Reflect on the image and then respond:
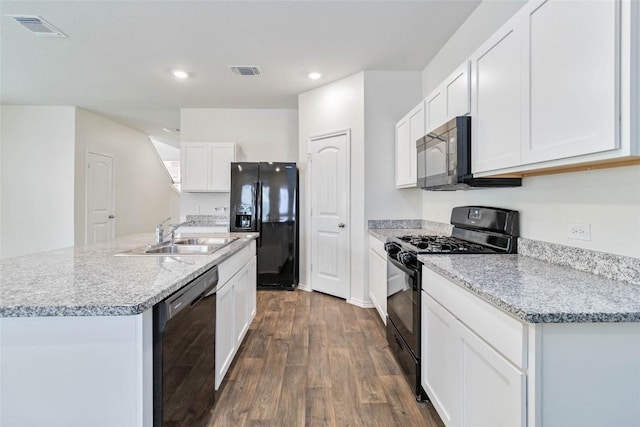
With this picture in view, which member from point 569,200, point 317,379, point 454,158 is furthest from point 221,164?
point 569,200

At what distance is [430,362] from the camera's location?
1756mm

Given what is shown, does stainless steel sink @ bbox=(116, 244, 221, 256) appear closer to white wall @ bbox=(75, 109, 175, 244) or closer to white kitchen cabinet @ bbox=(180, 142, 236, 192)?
white kitchen cabinet @ bbox=(180, 142, 236, 192)

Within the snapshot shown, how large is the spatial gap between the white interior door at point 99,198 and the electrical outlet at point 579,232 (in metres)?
6.40

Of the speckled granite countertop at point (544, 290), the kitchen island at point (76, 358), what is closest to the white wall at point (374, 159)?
the speckled granite countertop at point (544, 290)

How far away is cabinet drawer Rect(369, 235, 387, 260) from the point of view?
288cm

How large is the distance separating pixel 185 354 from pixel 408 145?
266cm

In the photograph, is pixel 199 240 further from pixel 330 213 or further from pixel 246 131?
pixel 246 131

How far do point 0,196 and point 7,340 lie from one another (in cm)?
585

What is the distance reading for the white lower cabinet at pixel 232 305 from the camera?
1.91 m

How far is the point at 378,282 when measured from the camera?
310cm

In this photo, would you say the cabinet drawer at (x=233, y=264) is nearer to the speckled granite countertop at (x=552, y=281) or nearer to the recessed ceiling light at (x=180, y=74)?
the speckled granite countertop at (x=552, y=281)

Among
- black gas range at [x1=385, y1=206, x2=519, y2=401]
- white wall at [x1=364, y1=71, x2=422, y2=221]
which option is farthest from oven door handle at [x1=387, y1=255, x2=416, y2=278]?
white wall at [x1=364, y1=71, x2=422, y2=221]

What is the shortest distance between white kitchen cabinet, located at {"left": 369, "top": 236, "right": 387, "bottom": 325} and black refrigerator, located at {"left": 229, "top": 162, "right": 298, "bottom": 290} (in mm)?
1279

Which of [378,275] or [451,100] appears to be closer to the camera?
[451,100]
